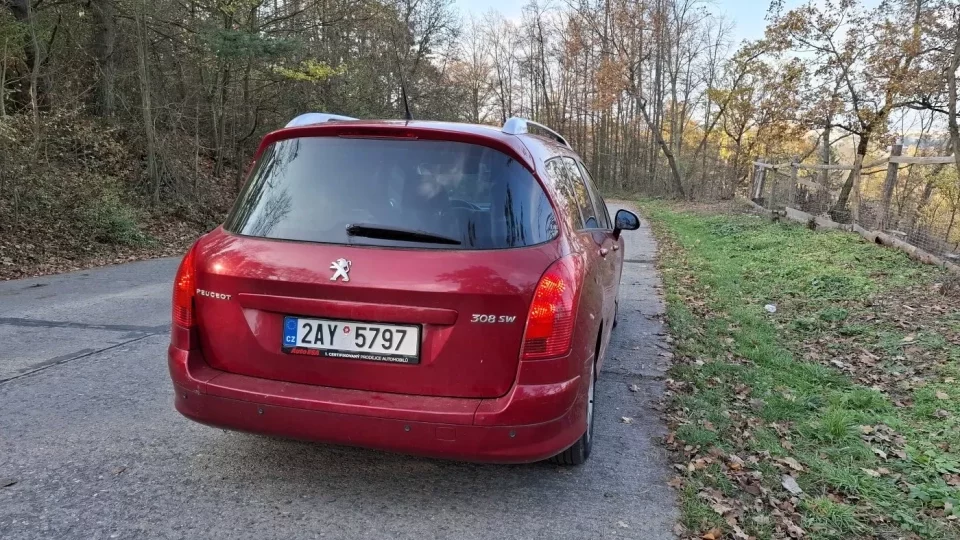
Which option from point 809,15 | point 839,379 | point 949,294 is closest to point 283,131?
point 839,379

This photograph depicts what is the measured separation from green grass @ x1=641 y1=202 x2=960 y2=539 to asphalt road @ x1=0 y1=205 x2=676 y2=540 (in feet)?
1.19

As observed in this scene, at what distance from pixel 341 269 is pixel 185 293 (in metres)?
0.80

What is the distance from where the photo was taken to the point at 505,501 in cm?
277

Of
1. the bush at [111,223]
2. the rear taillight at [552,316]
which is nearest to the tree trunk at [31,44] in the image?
the bush at [111,223]

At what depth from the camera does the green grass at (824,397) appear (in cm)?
284

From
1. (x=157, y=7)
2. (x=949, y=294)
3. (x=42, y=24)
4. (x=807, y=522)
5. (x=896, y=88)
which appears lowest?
(x=807, y=522)

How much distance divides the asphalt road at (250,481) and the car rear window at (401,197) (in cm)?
→ 118

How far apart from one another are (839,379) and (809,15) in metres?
15.5

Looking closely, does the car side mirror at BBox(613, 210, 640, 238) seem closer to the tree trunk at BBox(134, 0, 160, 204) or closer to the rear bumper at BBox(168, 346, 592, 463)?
the rear bumper at BBox(168, 346, 592, 463)

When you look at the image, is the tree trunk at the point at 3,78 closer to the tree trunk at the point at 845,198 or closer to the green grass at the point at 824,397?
the green grass at the point at 824,397

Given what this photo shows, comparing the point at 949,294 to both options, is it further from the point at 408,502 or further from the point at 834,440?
the point at 408,502

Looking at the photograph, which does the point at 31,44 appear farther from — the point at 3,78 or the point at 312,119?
the point at 312,119

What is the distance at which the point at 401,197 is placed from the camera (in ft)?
8.55

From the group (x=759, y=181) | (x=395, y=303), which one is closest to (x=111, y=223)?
(x=395, y=303)
